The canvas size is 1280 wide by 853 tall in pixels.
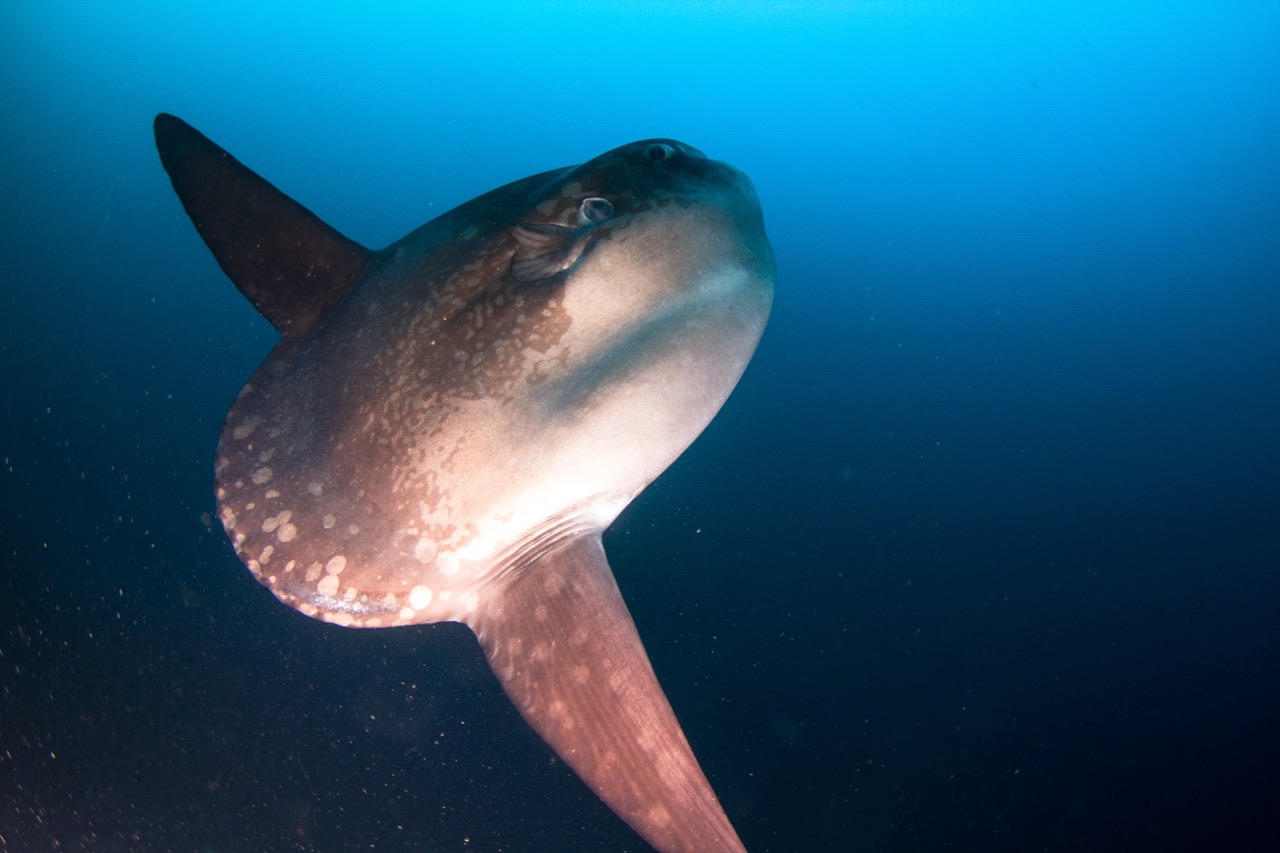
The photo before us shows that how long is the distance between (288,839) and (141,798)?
128 cm

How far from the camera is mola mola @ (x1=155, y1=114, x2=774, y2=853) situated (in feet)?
6.38

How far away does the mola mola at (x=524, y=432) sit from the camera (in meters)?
1.94

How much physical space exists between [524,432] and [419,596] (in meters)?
0.66

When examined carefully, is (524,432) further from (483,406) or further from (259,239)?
(259,239)

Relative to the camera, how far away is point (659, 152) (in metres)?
2.46

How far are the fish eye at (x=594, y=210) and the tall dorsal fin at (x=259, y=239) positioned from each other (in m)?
1.01

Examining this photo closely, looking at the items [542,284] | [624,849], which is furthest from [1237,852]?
[542,284]

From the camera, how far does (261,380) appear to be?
7.89ft

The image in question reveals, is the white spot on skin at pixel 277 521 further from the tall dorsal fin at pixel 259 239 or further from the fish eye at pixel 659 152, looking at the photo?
the fish eye at pixel 659 152

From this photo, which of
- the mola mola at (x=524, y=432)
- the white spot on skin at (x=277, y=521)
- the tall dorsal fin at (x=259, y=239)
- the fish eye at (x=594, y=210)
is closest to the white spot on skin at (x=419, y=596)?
the mola mola at (x=524, y=432)

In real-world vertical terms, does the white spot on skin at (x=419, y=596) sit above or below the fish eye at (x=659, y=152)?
below

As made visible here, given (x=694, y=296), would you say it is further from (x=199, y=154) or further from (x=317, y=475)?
(x=199, y=154)

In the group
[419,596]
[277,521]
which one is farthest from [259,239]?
[419,596]

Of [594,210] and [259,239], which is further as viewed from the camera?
[259,239]
